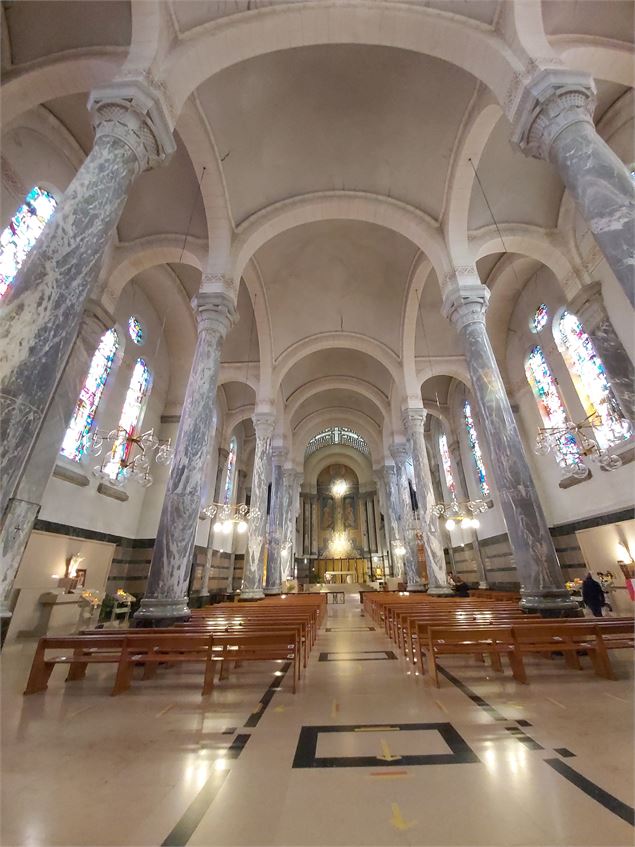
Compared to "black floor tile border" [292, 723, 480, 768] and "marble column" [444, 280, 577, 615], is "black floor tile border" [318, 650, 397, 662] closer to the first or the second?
"marble column" [444, 280, 577, 615]

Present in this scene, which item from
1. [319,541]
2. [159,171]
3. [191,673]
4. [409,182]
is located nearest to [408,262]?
[409,182]

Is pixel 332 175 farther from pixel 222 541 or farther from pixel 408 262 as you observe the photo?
pixel 222 541

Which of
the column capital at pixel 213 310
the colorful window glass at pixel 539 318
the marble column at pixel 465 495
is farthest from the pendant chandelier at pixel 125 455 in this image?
the marble column at pixel 465 495

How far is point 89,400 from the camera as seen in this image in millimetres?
9984

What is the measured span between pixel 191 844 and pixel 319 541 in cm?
3009

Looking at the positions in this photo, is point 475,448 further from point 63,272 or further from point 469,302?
point 63,272

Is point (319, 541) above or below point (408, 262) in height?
below

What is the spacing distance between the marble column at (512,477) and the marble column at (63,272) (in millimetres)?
6371

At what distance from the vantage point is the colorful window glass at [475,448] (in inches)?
614

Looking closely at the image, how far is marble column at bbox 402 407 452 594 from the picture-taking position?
11.5 meters

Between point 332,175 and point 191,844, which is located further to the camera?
point 332,175

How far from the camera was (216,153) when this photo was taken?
798 centimetres

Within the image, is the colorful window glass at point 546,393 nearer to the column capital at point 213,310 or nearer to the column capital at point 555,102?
the column capital at point 555,102

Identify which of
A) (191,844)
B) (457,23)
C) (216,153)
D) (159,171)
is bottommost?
(191,844)
